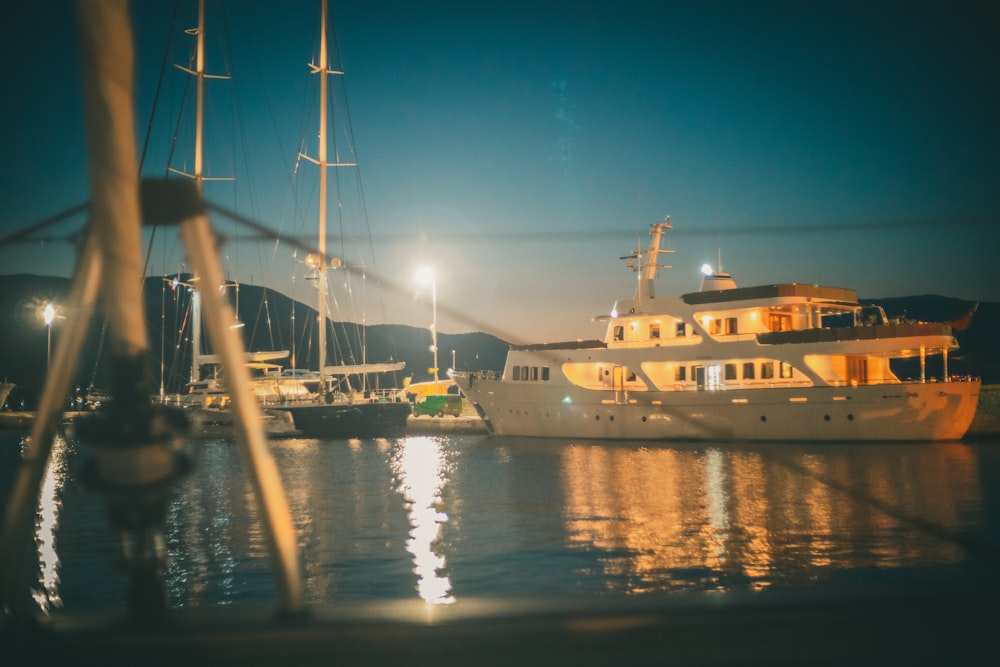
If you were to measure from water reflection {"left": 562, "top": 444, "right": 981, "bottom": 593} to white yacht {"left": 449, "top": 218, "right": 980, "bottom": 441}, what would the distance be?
382 cm

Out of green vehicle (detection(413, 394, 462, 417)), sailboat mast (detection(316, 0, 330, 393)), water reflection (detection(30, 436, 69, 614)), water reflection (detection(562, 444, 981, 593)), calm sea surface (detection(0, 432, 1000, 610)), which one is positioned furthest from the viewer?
green vehicle (detection(413, 394, 462, 417))

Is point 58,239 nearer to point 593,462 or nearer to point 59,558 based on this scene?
point 59,558

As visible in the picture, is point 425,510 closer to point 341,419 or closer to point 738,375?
point 738,375

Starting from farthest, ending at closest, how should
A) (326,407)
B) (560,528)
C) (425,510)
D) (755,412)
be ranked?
(326,407) < (755,412) < (425,510) < (560,528)

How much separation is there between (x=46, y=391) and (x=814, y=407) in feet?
129

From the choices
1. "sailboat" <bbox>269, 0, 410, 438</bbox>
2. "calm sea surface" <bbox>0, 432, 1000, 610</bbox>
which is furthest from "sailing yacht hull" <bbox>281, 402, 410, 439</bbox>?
"calm sea surface" <bbox>0, 432, 1000, 610</bbox>

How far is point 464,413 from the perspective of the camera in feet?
227

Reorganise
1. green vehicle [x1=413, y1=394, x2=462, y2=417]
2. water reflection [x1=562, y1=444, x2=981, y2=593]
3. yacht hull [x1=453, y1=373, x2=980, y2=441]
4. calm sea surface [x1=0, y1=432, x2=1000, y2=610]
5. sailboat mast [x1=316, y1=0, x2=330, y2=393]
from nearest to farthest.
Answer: calm sea surface [x1=0, y1=432, x2=1000, y2=610]
water reflection [x1=562, y1=444, x2=981, y2=593]
yacht hull [x1=453, y1=373, x2=980, y2=441]
sailboat mast [x1=316, y1=0, x2=330, y2=393]
green vehicle [x1=413, y1=394, x2=462, y2=417]

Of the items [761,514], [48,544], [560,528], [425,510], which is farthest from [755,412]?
[48,544]

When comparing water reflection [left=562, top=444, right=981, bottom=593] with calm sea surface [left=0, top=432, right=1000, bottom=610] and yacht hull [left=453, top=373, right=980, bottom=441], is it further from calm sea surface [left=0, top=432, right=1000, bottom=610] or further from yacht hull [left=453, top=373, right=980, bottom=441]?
yacht hull [left=453, top=373, right=980, bottom=441]

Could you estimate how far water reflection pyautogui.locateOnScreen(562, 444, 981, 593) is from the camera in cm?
1422

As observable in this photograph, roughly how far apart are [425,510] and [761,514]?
8260 millimetres

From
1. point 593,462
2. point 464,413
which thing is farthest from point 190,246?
point 464,413

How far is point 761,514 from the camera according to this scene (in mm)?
20328
